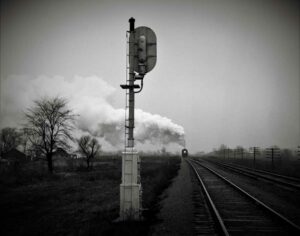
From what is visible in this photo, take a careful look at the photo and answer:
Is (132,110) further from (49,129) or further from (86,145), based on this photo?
(86,145)

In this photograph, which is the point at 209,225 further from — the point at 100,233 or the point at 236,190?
the point at 236,190

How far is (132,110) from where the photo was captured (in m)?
6.54

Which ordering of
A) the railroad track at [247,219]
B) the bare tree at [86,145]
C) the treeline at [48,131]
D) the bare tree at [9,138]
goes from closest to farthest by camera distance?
the railroad track at [247,219] → the treeline at [48,131] → the bare tree at [86,145] → the bare tree at [9,138]

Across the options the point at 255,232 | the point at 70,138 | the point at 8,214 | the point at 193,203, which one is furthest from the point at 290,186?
the point at 70,138

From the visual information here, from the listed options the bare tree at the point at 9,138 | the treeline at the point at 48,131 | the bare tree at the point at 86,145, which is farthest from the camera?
the bare tree at the point at 9,138

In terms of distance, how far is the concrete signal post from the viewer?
19.8 feet

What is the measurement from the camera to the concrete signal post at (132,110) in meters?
6.04

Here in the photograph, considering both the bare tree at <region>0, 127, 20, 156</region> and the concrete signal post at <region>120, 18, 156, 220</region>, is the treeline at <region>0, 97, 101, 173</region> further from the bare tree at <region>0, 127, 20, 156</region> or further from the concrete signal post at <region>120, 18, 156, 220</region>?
the bare tree at <region>0, 127, 20, 156</region>

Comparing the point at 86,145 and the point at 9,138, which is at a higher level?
the point at 9,138

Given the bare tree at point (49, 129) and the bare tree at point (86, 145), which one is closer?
the bare tree at point (49, 129)

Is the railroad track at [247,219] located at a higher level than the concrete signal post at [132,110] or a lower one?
lower

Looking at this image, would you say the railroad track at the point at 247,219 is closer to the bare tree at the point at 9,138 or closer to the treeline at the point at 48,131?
the treeline at the point at 48,131

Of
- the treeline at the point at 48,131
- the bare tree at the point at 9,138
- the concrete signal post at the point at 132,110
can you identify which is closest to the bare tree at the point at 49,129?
the treeline at the point at 48,131

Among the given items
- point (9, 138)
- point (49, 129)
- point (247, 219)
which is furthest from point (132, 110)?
point (9, 138)
